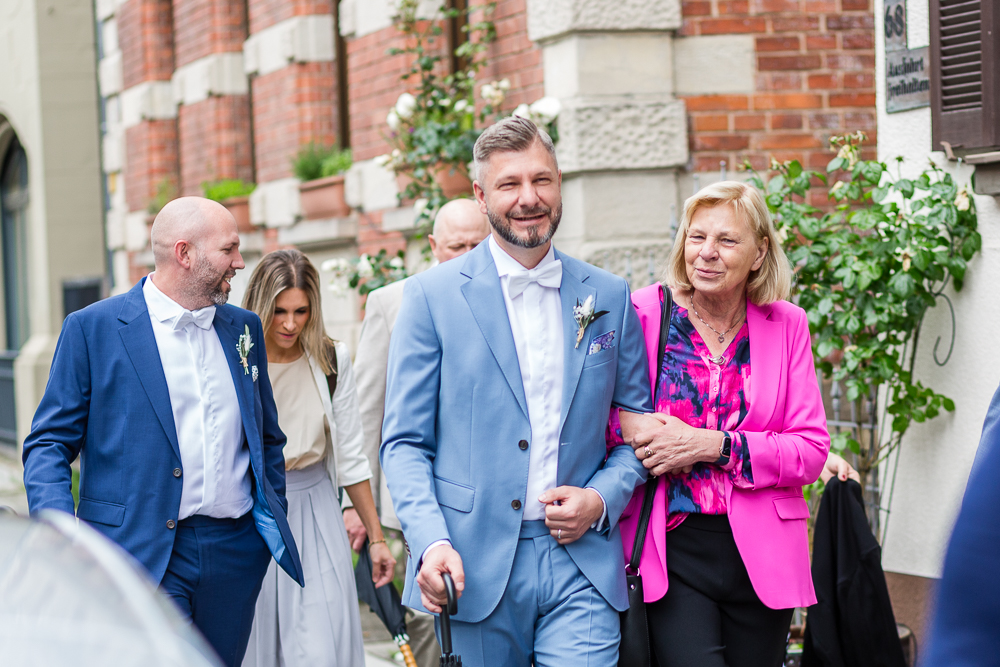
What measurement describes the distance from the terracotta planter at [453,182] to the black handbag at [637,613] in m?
3.87

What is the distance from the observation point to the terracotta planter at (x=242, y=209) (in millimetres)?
10188

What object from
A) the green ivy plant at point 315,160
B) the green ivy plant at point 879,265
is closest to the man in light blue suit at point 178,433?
the green ivy plant at point 879,265

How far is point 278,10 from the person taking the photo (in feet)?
31.4

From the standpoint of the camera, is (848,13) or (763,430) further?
(848,13)

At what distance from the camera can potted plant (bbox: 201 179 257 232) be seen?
10203mm

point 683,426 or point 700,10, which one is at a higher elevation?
point 700,10

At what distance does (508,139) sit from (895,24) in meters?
2.80

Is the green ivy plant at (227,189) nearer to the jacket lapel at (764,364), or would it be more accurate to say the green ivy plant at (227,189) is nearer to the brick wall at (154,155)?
the brick wall at (154,155)

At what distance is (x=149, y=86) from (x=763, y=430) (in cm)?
1027

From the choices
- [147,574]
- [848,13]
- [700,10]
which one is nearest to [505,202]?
[147,574]

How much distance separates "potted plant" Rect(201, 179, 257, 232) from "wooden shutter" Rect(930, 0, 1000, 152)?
6.65 metres

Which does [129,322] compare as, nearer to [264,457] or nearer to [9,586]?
[264,457]

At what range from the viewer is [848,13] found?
636cm

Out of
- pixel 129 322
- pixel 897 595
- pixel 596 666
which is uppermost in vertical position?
pixel 129 322
